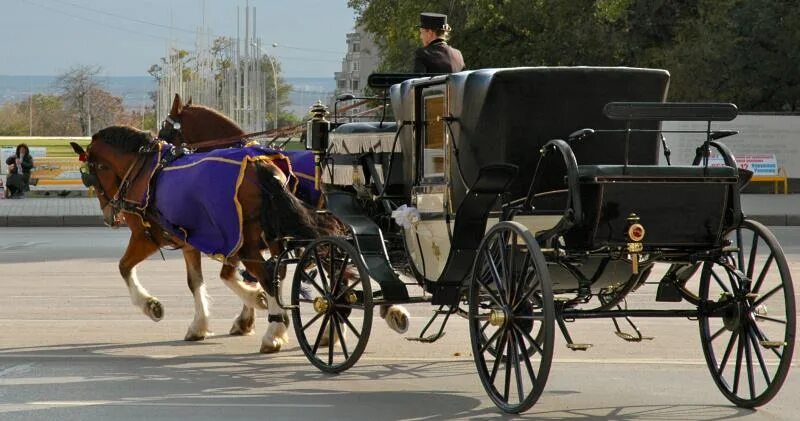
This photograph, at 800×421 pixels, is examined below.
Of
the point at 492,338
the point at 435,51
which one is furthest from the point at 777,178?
the point at 492,338

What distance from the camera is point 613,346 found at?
32.1 ft

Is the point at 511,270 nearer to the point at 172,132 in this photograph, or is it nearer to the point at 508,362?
the point at 508,362

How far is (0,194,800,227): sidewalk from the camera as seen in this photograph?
24.8m

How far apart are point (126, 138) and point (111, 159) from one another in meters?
0.21

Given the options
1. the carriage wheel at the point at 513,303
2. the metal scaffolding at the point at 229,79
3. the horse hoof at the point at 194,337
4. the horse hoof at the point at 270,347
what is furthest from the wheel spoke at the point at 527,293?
the metal scaffolding at the point at 229,79

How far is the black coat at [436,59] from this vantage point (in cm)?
910

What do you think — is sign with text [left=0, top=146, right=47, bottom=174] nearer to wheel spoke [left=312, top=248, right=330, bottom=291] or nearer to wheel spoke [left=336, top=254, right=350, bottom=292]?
wheel spoke [left=312, top=248, right=330, bottom=291]

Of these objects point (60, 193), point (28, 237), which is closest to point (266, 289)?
point (28, 237)

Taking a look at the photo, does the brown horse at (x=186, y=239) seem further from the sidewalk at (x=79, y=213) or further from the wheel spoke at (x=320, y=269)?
the sidewalk at (x=79, y=213)

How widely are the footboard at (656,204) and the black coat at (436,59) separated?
2.45 meters

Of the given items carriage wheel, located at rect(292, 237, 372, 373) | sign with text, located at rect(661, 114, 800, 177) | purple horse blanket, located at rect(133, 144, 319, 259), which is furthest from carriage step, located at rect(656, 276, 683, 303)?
sign with text, located at rect(661, 114, 800, 177)

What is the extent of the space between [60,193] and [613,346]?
26883 mm

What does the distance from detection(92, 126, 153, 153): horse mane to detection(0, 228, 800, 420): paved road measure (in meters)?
1.40

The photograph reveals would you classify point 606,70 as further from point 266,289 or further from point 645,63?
point 645,63
